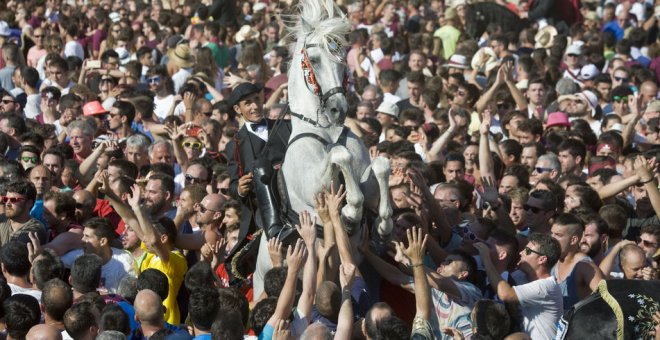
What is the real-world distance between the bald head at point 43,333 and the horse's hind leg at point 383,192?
7.01 ft

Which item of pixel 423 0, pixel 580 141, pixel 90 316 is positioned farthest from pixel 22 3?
pixel 90 316

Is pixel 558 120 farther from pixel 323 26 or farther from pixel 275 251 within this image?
pixel 275 251

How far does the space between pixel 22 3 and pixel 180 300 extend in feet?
48.3

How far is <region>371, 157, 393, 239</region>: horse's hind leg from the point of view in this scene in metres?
8.06

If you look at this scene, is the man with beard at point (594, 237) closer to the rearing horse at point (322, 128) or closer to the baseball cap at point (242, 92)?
the rearing horse at point (322, 128)

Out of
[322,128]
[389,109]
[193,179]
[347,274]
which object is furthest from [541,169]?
[347,274]

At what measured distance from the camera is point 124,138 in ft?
44.2

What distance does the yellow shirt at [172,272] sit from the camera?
922cm

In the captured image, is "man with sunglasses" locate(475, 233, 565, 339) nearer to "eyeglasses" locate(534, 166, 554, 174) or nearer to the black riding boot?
the black riding boot

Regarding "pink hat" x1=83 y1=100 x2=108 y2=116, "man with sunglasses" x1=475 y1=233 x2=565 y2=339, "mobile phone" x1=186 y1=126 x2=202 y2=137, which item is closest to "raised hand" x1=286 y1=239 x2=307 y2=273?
"man with sunglasses" x1=475 y1=233 x2=565 y2=339

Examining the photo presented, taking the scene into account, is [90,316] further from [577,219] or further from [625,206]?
[625,206]

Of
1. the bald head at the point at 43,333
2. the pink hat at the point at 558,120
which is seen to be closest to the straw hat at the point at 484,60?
the pink hat at the point at 558,120

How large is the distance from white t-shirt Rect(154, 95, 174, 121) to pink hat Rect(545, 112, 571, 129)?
14.8 feet

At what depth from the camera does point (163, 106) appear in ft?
51.9
